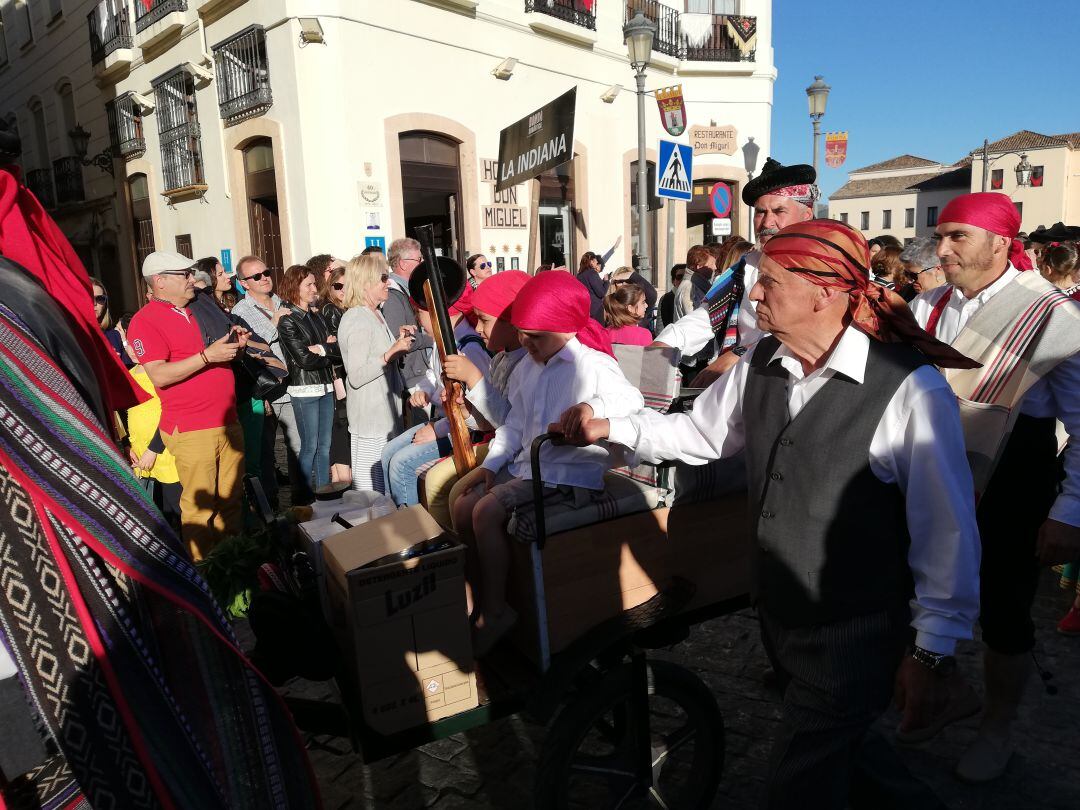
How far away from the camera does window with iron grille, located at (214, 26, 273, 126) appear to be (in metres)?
11.4

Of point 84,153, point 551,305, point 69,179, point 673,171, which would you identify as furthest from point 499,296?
point 69,179

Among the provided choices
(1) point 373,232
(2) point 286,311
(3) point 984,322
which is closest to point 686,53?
(1) point 373,232

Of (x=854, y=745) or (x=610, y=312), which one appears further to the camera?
(x=610, y=312)

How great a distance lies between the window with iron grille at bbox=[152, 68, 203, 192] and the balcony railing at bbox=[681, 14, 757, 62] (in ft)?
35.1

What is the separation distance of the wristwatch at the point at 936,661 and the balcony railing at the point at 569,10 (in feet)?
46.1

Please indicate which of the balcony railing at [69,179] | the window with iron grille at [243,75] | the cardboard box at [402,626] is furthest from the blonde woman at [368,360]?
A: the balcony railing at [69,179]

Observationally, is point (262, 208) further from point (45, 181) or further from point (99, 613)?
point (99, 613)

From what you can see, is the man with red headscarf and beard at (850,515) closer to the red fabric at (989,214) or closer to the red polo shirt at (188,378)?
the red fabric at (989,214)

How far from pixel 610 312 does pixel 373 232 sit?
6214mm

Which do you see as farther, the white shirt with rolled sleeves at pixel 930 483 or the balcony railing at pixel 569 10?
the balcony railing at pixel 569 10

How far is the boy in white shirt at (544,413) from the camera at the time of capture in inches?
101

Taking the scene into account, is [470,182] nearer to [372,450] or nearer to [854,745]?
[372,450]

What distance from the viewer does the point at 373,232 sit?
11.6m

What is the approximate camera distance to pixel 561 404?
10.0 ft
